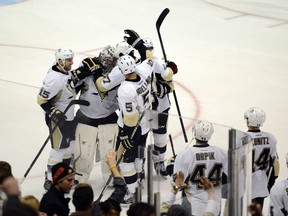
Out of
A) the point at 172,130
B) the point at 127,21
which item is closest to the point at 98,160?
the point at 172,130

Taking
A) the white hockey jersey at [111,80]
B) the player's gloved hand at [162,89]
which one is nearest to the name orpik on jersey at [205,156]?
the white hockey jersey at [111,80]

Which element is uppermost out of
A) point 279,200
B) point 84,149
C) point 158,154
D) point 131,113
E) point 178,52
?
point 178,52

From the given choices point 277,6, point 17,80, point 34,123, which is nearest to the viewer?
point 34,123

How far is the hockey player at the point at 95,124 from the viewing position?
602 cm

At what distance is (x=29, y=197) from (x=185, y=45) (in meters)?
6.89

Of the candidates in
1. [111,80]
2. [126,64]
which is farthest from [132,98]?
[111,80]

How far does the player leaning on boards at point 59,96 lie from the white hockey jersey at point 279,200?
1.32 m

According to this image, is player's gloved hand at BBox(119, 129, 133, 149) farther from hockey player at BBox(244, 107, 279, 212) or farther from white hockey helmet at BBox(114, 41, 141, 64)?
white hockey helmet at BBox(114, 41, 141, 64)

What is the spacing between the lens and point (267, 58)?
10695mm

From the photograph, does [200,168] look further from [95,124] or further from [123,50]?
[123,50]

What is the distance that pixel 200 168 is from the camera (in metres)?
5.54

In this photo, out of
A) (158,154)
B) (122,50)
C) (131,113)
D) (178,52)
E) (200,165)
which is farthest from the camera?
(178,52)

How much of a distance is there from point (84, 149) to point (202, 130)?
989mm

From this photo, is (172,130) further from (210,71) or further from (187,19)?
(187,19)
